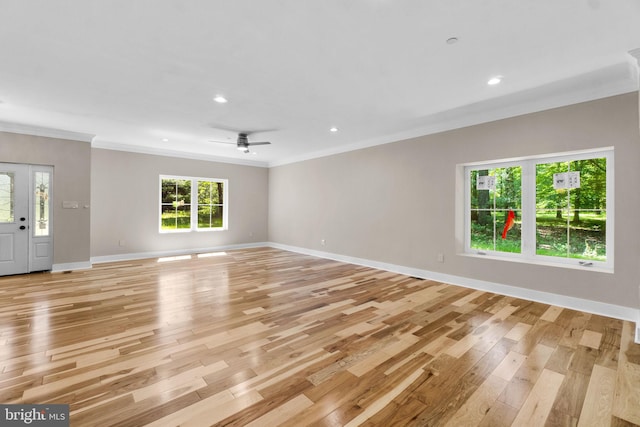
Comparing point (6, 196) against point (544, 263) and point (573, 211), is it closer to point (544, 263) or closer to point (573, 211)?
point (544, 263)

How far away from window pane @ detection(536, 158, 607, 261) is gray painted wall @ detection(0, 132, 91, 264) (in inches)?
311

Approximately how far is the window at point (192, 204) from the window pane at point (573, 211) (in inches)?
282

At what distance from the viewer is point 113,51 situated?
2.54 meters

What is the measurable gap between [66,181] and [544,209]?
26.7 feet

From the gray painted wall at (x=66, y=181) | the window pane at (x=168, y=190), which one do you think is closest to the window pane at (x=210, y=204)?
the window pane at (x=168, y=190)

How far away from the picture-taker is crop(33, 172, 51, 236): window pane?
5.20 m

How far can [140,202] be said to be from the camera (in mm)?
6641

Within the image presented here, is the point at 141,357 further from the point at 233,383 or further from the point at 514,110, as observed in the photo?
the point at 514,110

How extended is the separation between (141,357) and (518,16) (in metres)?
3.95

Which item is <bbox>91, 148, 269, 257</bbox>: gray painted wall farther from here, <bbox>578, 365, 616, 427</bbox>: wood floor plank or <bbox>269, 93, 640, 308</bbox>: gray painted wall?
<bbox>578, 365, 616, 427</bbox>: wood floor plank

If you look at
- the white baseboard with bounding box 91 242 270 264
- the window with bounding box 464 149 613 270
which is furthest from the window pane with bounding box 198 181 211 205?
the window with bounding box 464 149 613 270

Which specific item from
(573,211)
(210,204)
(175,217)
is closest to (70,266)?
(175,217)

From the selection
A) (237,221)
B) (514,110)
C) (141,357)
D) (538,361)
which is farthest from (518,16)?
(237,221)

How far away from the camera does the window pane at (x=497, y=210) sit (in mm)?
4105
